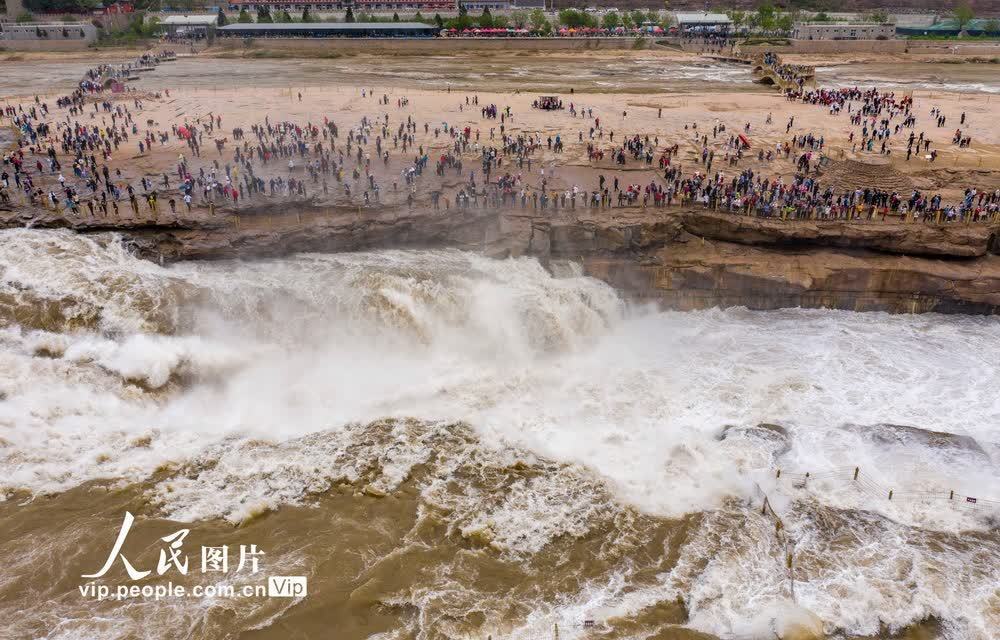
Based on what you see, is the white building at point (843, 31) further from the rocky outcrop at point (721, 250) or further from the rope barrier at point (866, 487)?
the rope barrier at point (866, 487)

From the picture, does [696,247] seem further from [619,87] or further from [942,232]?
[619,87]

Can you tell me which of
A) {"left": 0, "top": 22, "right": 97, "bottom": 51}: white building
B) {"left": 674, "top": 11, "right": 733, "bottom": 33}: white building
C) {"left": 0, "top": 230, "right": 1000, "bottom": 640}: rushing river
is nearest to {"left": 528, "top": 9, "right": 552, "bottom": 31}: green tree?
{"left": 674, "top": 11, "right": 733, "bottom": 33}: white building

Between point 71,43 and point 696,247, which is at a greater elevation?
point 71,43

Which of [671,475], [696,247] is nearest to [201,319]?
[671,475]

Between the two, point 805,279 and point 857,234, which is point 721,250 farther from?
point 857,234

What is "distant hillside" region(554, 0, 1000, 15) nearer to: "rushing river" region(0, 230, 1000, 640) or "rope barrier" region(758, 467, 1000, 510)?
"rushing river" region(0, 230, 1000, 640)

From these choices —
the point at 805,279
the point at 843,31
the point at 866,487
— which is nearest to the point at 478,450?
the point at 866,487
